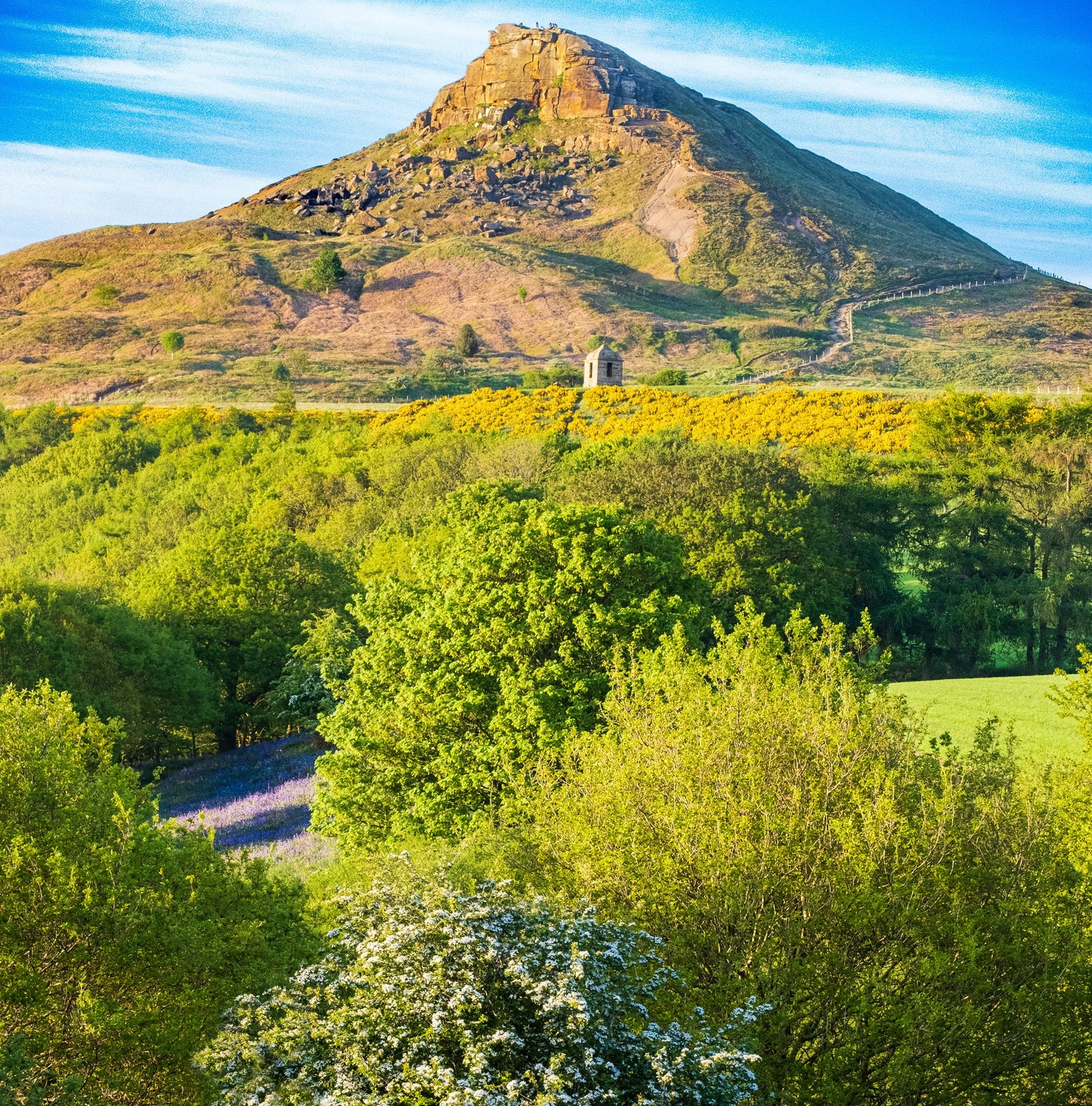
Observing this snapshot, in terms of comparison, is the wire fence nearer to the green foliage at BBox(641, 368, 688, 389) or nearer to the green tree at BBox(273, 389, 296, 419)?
the green foliage at BBox(641, 368, 688, 389)

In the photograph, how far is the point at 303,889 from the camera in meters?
17.8

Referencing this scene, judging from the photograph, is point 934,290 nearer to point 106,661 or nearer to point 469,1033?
point 106,661

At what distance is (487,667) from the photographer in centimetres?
2352

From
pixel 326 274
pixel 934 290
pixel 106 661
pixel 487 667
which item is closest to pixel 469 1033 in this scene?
pixel 487 667

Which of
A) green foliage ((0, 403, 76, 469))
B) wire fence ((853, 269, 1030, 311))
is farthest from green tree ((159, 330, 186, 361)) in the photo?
wire fence ((853, 269, 1030, 311))

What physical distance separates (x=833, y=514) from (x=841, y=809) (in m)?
39.6

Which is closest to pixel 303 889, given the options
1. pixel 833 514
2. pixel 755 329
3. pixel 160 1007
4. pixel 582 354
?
pixel 160 1007

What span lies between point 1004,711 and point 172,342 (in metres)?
142

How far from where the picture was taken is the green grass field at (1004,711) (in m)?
23.7

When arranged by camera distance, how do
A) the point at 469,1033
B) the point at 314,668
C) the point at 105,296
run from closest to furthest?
the point at 469,1033 < the point at 314,668 < the point at 105,296

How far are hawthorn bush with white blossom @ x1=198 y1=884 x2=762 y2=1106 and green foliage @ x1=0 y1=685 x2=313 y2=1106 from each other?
5.15ft

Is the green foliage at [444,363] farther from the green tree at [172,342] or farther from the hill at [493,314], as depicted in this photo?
the green tree at [172,342]

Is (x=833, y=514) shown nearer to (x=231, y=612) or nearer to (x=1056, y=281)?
(x=231, y=612)

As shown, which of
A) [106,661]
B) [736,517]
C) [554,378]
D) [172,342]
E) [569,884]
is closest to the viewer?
[569,884]
